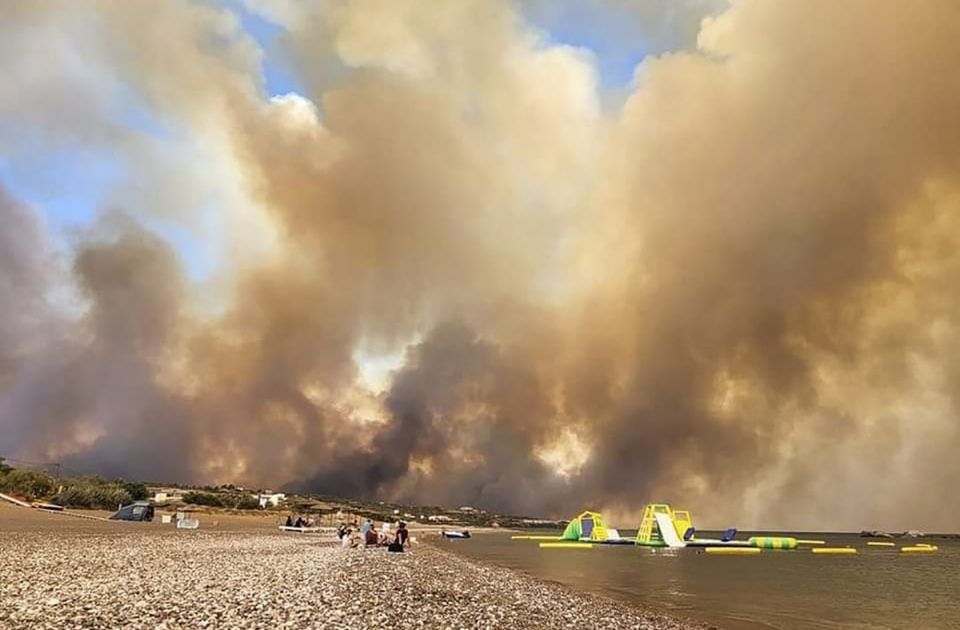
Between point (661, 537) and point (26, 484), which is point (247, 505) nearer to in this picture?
point (26, 484)

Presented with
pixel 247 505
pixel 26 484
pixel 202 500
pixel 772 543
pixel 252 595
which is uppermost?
pixel 252 595

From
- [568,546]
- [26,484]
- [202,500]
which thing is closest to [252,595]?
[26,484]

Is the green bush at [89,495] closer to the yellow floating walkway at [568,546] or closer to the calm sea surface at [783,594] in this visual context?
the calm sea surface at [783,594]

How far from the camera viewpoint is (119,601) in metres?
20.1

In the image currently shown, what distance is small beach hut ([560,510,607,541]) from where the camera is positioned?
14738 centimetres

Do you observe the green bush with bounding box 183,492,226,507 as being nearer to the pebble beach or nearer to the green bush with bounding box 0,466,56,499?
the green bush with bounding box 0,466,56,499

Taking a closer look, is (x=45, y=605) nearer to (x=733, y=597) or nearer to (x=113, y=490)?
(x=733, y=597)

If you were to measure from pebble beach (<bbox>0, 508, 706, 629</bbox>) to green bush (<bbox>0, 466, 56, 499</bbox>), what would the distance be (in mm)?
70899

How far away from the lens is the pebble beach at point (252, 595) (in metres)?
18.3

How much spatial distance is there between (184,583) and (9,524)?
4710 centimetres

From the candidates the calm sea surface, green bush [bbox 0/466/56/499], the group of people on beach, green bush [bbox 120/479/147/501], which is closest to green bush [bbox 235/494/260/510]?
green bush [bbox 120/479/147/501]

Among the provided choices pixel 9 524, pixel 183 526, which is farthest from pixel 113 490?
pixel 9 524

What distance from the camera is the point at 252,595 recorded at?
23359 mm

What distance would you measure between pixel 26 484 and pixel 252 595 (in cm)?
10347
